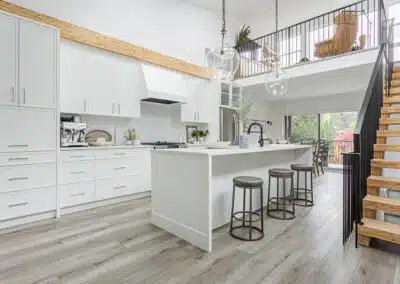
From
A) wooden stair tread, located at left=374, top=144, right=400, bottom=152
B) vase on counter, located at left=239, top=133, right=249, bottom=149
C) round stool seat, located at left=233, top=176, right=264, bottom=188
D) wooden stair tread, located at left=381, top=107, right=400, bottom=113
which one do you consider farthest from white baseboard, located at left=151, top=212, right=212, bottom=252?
wooden stair tread, located at left=381, top=107, right=400, bottom=113

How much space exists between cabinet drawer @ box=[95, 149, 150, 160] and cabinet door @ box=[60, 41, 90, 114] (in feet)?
2.56

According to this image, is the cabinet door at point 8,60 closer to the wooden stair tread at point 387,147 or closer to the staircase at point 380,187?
the staircase at point 380,187

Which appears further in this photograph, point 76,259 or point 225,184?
point 225,184

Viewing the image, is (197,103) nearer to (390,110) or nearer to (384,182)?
(390,110)

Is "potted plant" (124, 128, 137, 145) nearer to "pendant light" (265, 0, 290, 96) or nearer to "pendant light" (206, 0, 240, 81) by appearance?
"pendant light" (206, 0, 240, 81)

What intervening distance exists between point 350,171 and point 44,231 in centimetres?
347

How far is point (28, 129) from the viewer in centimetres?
291

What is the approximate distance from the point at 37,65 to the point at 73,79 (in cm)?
67

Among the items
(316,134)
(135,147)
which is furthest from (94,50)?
(316,134)

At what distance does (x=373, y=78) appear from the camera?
287 centimetres

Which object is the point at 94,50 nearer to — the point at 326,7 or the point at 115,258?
the point at 115,258

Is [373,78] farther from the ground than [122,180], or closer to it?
farther from the ground

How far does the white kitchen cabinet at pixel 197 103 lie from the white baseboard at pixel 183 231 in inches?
121

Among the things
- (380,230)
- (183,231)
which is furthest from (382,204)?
(183,231)
